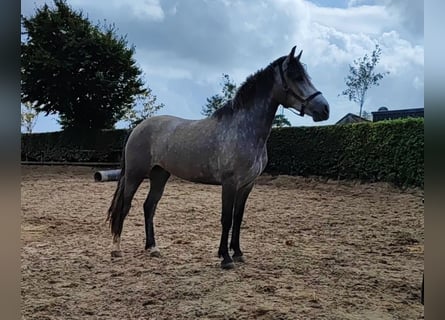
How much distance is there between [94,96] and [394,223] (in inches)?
A: 266

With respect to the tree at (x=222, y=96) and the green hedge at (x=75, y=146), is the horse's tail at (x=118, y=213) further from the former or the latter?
the green hedge at (x=75, y=146)

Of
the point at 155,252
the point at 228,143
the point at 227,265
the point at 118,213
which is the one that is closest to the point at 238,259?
the point at 227,265

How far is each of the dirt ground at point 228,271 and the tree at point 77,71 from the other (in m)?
4.48

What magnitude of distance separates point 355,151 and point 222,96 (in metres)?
3.47

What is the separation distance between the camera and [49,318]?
133cm

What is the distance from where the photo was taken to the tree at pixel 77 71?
7.96 m

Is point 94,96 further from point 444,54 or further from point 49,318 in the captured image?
point 444,54

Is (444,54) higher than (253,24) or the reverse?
the reverse

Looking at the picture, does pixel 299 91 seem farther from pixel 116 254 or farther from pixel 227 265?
pixel 116 254

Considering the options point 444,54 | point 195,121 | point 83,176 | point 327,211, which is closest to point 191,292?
point 195,121

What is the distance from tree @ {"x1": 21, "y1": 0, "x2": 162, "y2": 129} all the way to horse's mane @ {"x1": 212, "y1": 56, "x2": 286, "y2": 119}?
263 inches

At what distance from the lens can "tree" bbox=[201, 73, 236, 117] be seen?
7.70 metres

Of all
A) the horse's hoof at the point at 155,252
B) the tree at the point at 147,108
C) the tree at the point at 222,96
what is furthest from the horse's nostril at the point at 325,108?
the tree at the point at 147,108

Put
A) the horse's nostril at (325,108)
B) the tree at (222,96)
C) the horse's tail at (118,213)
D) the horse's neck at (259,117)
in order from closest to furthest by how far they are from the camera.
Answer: the horse's nostril at (325,108)
the horse's neck at (259,117)
the horse's tail at (118,213)
the tree at (222,96)
